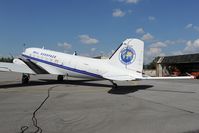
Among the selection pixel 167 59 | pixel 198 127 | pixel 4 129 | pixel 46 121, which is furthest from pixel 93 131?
pixel 167 59

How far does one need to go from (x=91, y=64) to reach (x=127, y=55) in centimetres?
317

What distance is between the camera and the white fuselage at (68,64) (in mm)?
17953

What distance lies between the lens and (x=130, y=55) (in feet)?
55.3

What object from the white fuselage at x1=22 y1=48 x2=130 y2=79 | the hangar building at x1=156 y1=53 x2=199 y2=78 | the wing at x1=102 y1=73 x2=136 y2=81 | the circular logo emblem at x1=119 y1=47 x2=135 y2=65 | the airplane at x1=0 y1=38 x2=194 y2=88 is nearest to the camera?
the wing at x1=102 y1=73 x2=136 y2=81

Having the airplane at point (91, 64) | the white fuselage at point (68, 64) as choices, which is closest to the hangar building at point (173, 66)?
the white fuselage at point (68, 64)

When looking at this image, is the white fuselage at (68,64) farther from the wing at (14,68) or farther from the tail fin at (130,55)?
the wing at (14,68)

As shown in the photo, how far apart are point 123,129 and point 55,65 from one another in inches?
640

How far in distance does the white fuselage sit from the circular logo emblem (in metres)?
0.82

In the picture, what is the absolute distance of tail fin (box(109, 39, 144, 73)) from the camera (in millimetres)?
16500

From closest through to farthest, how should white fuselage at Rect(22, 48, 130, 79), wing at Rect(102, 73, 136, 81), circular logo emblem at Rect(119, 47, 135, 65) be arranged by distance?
wing at Rect(102, 73, 136, 81)
circular logo emblem at Rect(119, 47, 135, 65)
white fuselage at Rect(22, 48, 130, 79)

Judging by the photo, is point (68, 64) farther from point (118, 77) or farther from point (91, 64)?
point (118, 77)

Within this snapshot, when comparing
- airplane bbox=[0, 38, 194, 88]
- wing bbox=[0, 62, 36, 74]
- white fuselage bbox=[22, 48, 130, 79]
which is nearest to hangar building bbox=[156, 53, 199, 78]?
white fuselage bbox=[22, 48, 130, 79]

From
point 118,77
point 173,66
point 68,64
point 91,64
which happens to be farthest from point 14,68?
point 173,66

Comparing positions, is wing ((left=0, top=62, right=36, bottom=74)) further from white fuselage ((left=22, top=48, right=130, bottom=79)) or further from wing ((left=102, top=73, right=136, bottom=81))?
wing ((left=102, top=73, right=136, bottom=81))
